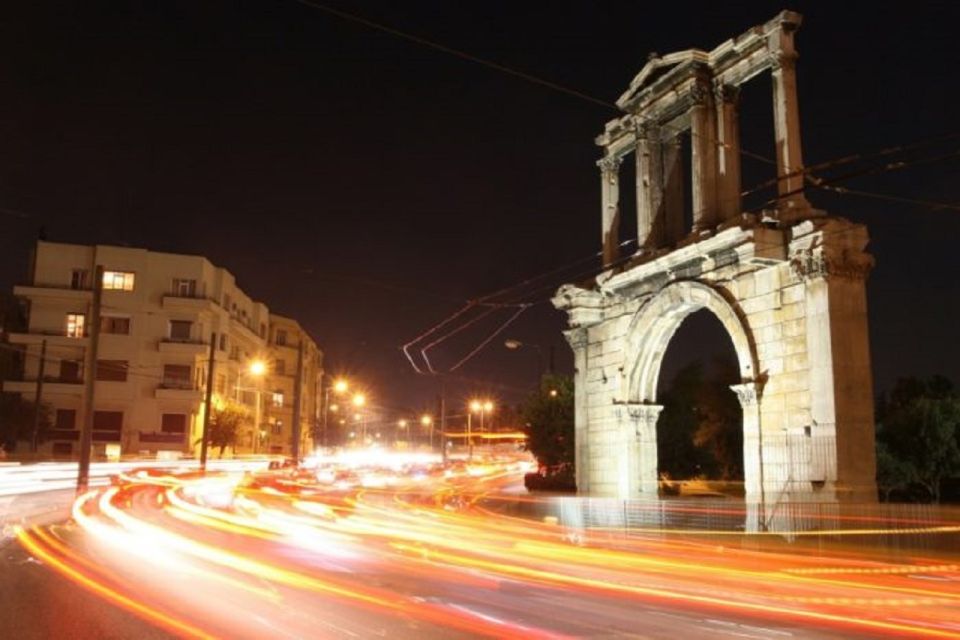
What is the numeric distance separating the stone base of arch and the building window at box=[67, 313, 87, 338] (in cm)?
4411

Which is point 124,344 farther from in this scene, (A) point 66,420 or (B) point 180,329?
(A) point 66,420

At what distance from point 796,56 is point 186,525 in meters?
15.4

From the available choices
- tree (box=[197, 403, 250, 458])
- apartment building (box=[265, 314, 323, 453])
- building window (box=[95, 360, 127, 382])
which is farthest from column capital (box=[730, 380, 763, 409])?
apartment building (box=[265, 314, 323, 453])

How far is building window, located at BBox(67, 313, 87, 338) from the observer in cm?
5462

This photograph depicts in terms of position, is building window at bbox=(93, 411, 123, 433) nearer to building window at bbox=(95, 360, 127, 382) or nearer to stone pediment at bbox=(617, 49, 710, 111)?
building window at bbox=(95, 360, 127, 382)

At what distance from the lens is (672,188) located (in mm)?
22969

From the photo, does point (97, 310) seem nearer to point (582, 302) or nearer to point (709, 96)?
point (582, 302)

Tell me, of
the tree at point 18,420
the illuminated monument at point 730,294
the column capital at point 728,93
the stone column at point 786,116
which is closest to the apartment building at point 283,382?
the tree at point 18,420

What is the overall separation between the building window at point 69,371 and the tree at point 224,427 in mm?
8627

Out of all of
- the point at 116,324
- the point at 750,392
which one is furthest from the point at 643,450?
the point at 116,324

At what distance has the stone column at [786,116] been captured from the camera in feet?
57.9

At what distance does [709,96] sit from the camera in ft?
67.3

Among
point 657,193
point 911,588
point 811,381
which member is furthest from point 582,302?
point 911,588

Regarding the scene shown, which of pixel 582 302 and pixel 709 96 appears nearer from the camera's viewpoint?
pixel 709 96
